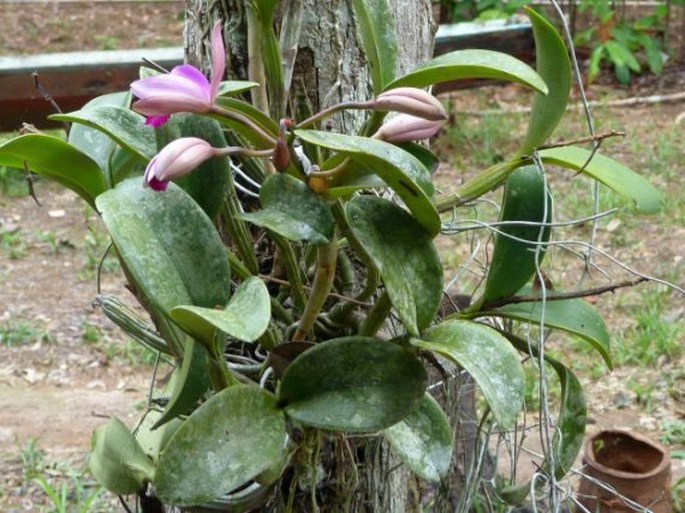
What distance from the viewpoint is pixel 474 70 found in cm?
98

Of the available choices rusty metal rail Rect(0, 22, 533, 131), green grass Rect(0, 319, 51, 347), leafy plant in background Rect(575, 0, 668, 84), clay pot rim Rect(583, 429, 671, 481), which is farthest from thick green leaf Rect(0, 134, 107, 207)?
leafy plant in background Rect(575, 0, 668, 84)

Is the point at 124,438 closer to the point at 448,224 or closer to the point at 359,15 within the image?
the point at 448,224

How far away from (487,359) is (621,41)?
463 cm

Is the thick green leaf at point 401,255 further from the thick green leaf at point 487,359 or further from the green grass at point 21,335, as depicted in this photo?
the green grass at point 21,335

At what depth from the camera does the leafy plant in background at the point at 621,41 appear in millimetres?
5141

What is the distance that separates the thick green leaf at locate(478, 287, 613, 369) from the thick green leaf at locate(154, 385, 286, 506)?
0.31 m

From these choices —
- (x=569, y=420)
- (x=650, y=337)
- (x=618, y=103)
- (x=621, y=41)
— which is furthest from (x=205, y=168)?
(x=621, y=41)

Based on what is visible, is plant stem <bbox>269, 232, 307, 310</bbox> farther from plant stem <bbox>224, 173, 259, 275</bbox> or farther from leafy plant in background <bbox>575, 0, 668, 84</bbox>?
leafy plant in background <bbox>575, 0, 668, 84</bbox>

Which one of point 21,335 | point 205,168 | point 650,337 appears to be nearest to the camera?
point 205,168

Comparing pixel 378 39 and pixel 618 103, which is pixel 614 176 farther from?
pixel 618 103

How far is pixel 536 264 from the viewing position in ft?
3.66

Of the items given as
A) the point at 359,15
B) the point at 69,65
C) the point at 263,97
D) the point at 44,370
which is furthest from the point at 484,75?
the point at 69,65

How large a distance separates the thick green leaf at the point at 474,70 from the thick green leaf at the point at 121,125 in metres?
0.25

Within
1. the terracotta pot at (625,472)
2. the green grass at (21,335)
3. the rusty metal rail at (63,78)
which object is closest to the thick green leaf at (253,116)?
the terracotta pot at (625,472)
